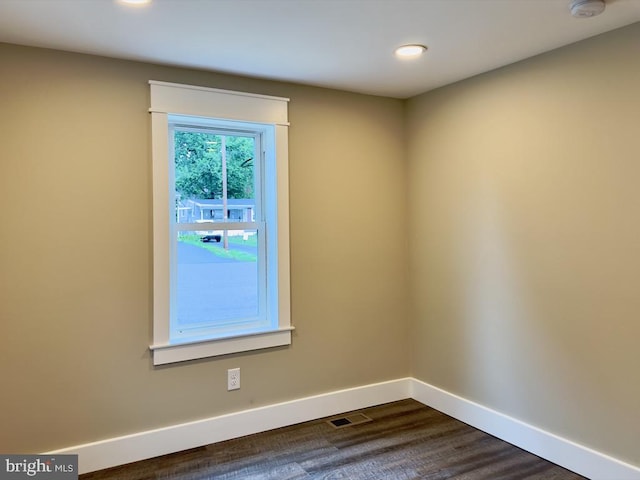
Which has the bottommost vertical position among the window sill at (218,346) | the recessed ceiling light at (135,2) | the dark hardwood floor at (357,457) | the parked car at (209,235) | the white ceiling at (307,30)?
the dark hardwood floor at (357,457)

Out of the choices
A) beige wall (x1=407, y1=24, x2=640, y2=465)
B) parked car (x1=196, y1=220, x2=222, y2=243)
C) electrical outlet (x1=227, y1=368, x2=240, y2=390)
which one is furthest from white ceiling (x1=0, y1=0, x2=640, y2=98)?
electrical outlet (x1=227, y1=368, x2=240, y2=390)

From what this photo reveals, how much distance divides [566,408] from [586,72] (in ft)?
5.76

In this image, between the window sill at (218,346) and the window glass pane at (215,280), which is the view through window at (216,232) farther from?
the window sill at (218,346)

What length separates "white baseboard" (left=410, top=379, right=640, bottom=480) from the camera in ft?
7.41

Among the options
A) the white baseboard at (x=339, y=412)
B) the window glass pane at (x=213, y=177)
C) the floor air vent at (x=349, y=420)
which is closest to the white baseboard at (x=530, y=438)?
the white baseboard at (x=339, y=412)

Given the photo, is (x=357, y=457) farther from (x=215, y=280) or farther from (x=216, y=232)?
(x=216, y=232)

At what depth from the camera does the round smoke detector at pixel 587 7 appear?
6.20 feet

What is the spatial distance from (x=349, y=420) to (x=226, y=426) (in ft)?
2.71

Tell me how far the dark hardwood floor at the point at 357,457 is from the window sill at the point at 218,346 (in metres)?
0.54

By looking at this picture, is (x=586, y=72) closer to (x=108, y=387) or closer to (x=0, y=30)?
(x=0, y=30)

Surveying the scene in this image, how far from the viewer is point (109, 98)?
99.0 inches

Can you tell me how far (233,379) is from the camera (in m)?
2.86

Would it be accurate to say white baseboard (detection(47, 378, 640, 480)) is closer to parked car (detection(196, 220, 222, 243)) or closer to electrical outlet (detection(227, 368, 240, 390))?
electrical outlet (detection(227, 368, 240, 390))

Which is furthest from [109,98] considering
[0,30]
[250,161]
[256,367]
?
[256,367]
